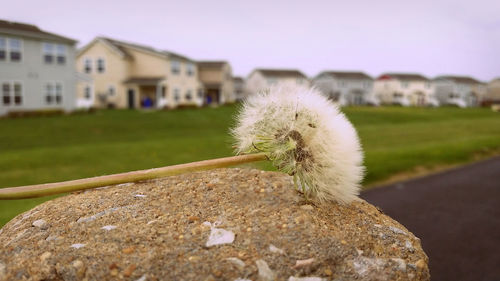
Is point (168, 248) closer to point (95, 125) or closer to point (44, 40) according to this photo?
point (95, 125)

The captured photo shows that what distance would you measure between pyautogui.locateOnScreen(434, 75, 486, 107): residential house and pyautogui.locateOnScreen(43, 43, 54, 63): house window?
365 ft

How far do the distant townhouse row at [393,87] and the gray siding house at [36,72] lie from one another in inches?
2510

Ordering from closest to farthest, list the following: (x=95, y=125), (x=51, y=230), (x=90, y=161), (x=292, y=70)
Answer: (x=51, y=230) < (x=90, y=161) < (x=95, y=125) < (x=292, y=70)

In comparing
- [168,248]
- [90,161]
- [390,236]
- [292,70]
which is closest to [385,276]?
[390,236]

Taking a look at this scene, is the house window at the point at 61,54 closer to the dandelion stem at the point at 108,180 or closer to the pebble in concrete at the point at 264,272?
the dandelion stem at the point at 108,180

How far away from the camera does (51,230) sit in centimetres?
225

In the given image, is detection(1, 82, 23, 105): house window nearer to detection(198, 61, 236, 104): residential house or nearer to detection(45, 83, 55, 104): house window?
detection(45, 83, 55, 104): house window

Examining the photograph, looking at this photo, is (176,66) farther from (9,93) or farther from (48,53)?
(9,93)

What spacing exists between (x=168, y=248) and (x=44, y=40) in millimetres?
41200

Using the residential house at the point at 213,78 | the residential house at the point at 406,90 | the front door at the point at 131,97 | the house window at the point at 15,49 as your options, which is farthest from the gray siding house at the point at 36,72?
the residential house at the point at 406,90

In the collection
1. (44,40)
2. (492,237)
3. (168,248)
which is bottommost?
(492,237)

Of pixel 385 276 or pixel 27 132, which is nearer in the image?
pixel 385 276

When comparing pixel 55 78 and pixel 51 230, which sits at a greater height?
pixel 55 78

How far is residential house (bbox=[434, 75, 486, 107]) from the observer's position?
123m
